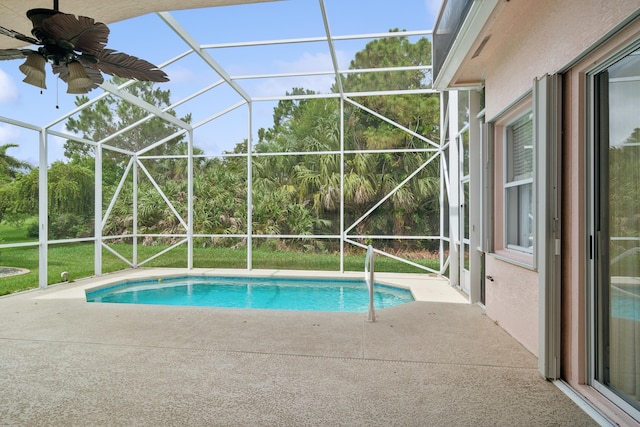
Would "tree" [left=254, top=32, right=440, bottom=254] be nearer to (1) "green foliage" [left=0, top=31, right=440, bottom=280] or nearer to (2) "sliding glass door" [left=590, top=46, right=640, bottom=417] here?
(1) "green foliage" [left=0, top=31, right=440, bottom=280]

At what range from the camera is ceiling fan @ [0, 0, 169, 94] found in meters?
2.61

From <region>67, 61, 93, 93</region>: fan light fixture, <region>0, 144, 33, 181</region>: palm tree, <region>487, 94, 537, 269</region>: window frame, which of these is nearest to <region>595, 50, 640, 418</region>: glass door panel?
<region>487, 94, 537, 269</region>: window frame

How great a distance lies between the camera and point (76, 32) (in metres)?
2.66

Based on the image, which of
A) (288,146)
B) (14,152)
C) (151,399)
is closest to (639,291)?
(151,399)

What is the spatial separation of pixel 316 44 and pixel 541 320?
5.07 metres

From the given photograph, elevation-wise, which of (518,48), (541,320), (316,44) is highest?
(316,44)

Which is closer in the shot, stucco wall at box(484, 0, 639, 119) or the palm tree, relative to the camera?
stucco wall at box(484, 0, 639, 119)

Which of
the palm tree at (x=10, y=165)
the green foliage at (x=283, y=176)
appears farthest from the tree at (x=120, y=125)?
the palm tree at (x=10, y=165)

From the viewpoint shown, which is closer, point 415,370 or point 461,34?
point 415,370

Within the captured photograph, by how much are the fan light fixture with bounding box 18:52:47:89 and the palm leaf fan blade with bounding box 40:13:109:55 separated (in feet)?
0.74

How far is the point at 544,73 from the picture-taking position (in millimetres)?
2666

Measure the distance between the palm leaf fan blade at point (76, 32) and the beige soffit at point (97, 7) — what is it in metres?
1.15

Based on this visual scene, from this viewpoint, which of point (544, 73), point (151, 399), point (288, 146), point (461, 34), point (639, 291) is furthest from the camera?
point (288, 146)

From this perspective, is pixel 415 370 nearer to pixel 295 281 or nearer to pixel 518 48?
pixel 518 48
